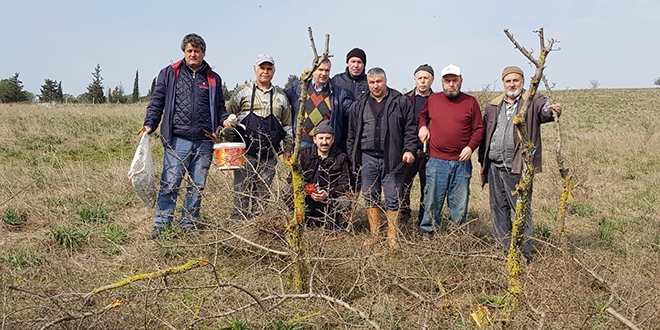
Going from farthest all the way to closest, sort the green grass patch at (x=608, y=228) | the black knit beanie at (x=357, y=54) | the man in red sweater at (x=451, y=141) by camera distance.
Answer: the black knit beanie at (x=357, y=54)
the green grass patch at (x=608, y=228)
the man in red sweater at (x=451, y=141)

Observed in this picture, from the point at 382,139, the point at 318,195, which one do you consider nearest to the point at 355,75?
the point at 382,139

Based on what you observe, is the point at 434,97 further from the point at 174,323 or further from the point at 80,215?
the point at 80,215

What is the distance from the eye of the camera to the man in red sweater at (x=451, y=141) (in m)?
4.79

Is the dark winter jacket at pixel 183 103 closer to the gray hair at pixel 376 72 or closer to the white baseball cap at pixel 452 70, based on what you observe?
the gray hair at pixel 376 72

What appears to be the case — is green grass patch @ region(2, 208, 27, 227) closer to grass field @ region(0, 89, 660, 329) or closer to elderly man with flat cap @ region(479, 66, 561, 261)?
grass field @ region(0, 89, 660, 329)

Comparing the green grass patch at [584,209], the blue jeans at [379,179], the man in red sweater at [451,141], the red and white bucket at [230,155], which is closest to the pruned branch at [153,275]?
the red and white bucket at [230,155]

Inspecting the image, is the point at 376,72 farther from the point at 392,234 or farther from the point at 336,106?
the point at 392,234

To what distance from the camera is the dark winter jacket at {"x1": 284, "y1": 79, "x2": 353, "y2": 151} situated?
203 inches

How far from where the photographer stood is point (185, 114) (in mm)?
4891

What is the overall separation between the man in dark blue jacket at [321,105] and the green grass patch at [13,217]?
10.4ft

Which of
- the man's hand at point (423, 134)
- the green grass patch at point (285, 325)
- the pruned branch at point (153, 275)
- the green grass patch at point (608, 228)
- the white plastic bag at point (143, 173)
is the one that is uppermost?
the man's hand at point (423, 134)

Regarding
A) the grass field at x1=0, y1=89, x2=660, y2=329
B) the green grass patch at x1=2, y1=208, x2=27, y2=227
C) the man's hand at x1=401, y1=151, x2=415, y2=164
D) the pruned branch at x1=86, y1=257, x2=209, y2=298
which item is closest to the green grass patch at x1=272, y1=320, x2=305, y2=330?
the grass field at x1=0, y1=89, x2=660, y2=329

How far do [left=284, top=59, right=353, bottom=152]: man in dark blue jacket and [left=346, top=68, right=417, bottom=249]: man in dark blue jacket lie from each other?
0.24m

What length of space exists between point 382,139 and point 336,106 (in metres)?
0.66
